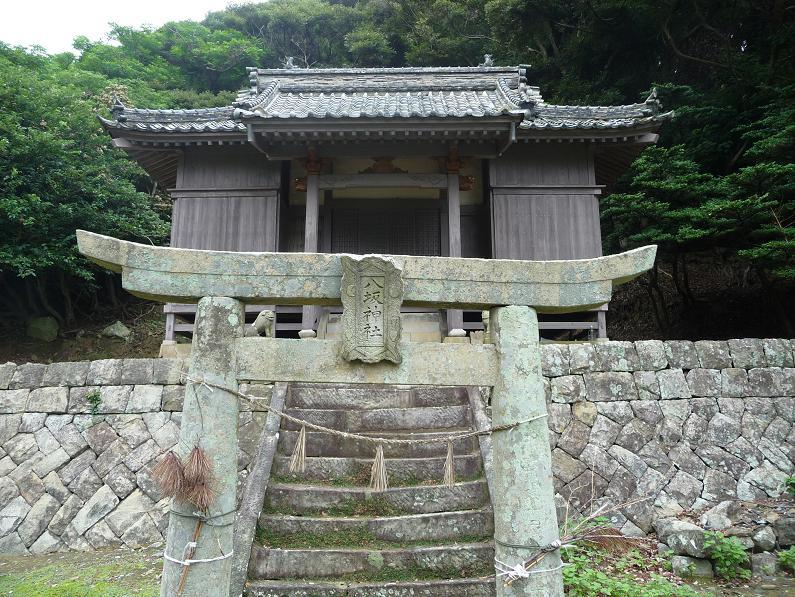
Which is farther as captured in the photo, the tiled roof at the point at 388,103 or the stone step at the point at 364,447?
the tiled roof at the point at 388,103

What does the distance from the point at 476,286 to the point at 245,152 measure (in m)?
6.97

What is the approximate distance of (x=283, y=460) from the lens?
5.30 m

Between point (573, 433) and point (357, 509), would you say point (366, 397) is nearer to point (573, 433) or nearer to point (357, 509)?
point (357, 509)

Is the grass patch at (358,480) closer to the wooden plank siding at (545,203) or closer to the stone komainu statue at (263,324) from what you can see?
the stone komainu statue at (263,324)

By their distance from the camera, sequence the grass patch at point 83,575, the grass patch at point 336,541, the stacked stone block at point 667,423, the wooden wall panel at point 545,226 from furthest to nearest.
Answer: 1. the wooden wall panel at point 545,226
2. the stacked stone block at point 667,423
3. the grass patch at point 83,575
4. the grass patch at point 336,541

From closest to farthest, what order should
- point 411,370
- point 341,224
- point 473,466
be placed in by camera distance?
point 411,370 → point 473,466 → point 341,224

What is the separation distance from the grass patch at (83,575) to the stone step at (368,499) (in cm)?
135

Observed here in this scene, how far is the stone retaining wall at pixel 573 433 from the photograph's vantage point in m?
6.25

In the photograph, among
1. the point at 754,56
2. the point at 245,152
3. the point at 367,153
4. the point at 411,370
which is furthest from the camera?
the point at 754,56

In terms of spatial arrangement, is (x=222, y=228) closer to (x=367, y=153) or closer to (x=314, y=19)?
(x=367, y=153)

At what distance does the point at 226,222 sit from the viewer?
356 inches

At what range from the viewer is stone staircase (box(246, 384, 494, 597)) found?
430 centimetres

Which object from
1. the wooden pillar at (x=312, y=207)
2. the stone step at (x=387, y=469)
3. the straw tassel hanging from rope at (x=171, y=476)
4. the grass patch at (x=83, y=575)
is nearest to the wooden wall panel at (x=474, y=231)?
the wooden pillar at (x=312, y=207)

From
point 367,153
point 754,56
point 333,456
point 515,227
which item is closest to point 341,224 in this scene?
point 367,153
